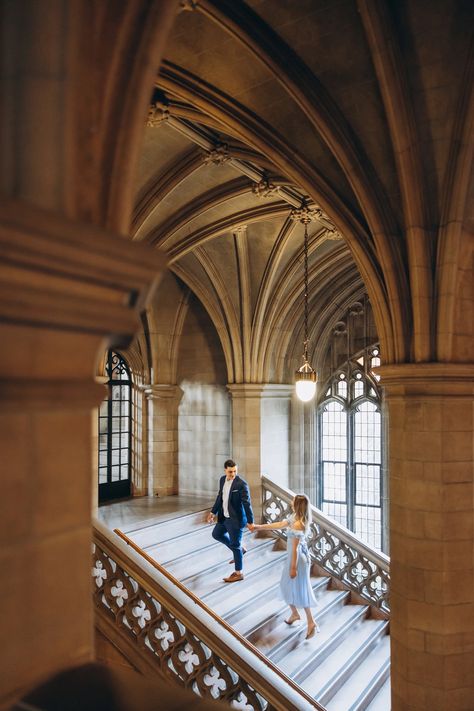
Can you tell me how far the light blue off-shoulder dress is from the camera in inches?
297

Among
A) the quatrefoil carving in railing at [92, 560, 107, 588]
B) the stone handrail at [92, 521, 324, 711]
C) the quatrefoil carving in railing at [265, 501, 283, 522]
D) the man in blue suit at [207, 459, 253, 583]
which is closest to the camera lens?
the stone handrail at [92, 521, 324, 711]

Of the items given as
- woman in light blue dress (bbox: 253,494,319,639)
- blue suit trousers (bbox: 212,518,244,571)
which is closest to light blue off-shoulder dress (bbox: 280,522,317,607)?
woman in light blue dress (bbox: 253,494,319,639)

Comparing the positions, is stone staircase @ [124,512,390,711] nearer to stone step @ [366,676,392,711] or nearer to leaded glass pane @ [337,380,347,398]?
stone step @ [366,676,392,711]

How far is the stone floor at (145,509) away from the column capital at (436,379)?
602cm

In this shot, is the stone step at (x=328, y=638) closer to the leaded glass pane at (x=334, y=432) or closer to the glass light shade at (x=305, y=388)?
the glass light shade at (x=305, y=388)

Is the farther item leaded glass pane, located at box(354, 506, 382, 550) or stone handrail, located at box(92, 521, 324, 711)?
leaded glass pane, located at box(354, 506, 382, 550)

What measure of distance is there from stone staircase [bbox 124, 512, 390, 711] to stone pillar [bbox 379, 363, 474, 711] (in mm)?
1563

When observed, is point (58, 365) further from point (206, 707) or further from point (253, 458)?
point (253, 458)

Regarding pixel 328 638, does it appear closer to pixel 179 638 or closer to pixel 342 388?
pixel 179 638

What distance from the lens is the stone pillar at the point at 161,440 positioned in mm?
13938

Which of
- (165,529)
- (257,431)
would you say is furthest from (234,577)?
(257,431)

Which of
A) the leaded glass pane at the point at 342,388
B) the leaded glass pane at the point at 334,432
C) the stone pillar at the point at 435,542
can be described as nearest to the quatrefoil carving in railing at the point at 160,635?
the stone pillar at the point at 435,542

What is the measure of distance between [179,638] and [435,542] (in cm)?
264

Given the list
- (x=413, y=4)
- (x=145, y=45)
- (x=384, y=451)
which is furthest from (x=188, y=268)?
(x=145, y=45)
